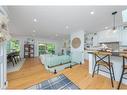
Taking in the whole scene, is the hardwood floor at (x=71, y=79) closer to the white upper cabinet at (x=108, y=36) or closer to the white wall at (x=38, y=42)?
the white upper cabinet at (x=108, y=36)

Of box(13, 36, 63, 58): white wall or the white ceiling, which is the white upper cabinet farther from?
box(13, 36, 63, 58): white wall

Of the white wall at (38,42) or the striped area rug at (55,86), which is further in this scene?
the white wall at (38,42)

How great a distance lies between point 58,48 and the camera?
504 inches

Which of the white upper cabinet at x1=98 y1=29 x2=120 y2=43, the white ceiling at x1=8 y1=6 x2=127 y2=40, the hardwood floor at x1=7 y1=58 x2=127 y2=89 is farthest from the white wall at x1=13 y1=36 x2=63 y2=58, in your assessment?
the white upper cabinet at x1=98 y1=29 x2=120 y2=43

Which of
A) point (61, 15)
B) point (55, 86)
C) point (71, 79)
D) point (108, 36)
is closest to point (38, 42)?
point (108, 36)

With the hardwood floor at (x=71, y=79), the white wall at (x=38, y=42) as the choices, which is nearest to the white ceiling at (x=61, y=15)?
the hardwood floor at (x=71, y=79)

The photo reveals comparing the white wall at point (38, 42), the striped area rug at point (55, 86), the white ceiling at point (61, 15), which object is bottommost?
the striped area rug at point (55, 86)

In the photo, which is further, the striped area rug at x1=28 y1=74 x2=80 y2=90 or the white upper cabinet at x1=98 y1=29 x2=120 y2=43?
the white upper cabinet at x1=98 y1=29 x2=120 y2=43

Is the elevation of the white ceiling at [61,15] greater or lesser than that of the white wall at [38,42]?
greater

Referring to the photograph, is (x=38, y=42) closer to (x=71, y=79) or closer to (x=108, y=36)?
(x=108, y=36)

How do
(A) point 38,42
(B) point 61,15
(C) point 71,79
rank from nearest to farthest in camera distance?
(C) point 71,79
(B) point 61,15
(A) point 38,42
